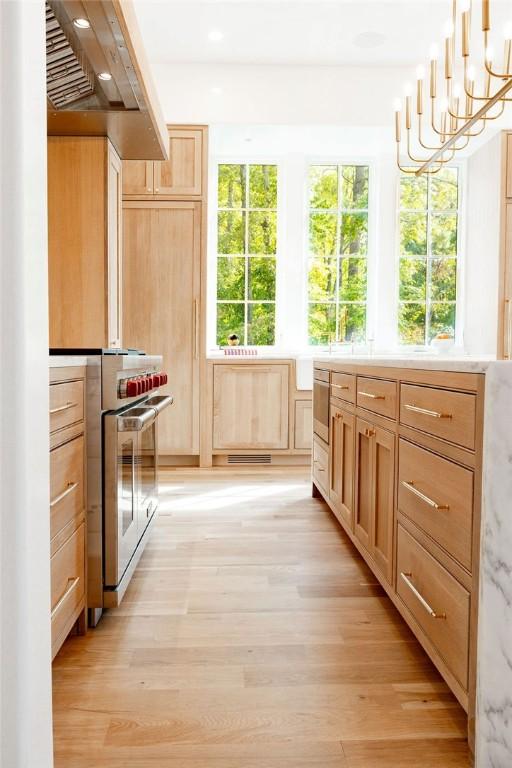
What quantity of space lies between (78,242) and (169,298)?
128 cm

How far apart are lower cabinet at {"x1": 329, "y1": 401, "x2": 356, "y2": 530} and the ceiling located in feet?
8.79

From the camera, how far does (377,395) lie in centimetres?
197

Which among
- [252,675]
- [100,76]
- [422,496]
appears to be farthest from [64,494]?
[100,76]

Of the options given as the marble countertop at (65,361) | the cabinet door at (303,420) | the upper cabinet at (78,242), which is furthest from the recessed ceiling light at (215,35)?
the marble countertop at (65,361)

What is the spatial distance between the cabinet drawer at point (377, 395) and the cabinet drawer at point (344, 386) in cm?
10

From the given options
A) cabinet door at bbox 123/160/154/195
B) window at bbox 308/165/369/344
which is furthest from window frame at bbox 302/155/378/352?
cabinet door at bbox 123/160/154/195

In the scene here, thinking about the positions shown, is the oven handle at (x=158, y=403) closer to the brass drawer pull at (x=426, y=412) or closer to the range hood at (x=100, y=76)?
the brass drawer pull at (x=426, y=412)

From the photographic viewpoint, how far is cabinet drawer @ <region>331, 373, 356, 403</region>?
240 cm

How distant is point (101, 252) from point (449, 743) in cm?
255

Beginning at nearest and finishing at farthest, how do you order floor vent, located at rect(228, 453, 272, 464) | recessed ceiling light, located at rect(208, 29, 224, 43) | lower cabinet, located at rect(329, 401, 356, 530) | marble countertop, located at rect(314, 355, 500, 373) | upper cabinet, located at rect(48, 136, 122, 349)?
marble countertop, located at rect(314, 355, 500, 373), lower cabinet, located at rect(329, 401, 356, 530), upper cabinet, located at rect(48, 136, 122, 349), recessed ceiling light, located at rect(208, 29, 224, 43), floor vent, located at rect(228, 453, 272, 464)

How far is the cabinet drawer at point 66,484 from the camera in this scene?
1376 mm

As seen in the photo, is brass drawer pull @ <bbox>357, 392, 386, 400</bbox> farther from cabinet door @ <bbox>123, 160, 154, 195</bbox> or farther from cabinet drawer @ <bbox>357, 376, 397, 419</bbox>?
cabinet door @ <bbox>123, 160, 154, 195</bbox>

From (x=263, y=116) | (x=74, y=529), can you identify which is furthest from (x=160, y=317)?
(x=74, y=529)

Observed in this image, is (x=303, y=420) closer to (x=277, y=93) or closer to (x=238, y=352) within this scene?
(x=238, y=352)
